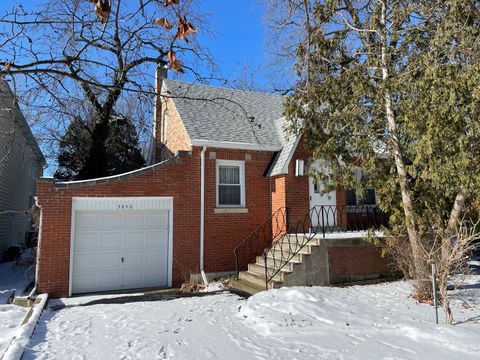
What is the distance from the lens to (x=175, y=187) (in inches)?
451

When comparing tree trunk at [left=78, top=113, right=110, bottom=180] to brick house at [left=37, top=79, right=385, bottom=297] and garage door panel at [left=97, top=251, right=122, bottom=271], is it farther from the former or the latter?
garage door panel at [left=97, top=251, right=122, bottom=271]

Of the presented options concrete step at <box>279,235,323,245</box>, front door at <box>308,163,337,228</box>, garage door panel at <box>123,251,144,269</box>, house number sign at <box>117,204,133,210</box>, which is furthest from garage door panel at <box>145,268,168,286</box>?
front door at <box>308,163,337,228</box>

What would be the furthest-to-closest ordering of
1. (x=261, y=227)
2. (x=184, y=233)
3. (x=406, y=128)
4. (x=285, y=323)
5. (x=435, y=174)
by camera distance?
(x=261, y=227) → (x=184, y=233) → (x=406, y=128) → (x=435, y=174) → (x=285, y=323)

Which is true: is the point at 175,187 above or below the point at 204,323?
above

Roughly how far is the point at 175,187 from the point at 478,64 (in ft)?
26.9

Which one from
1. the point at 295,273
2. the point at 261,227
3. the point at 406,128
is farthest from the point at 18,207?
the point at 406,128

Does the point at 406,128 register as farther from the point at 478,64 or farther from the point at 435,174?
the point at 478,64

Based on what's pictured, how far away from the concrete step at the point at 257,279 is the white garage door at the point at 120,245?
7.44ft

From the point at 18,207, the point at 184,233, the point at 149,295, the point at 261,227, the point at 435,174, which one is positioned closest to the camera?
the point at 435,174

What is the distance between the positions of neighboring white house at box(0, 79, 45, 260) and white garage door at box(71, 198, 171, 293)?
17.0 feet

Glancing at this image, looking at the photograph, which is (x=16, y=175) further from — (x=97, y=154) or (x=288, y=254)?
(x=288, y=254)

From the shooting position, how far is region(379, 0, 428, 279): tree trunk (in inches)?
347

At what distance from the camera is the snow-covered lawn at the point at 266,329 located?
545 cm

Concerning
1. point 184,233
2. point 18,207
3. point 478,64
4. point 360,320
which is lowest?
point 360,320
